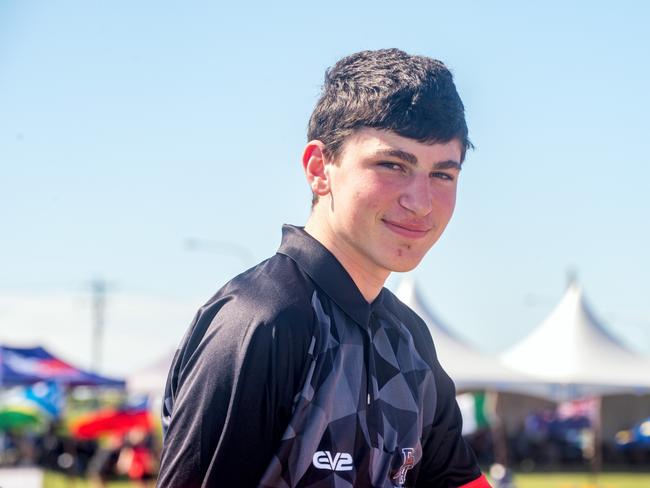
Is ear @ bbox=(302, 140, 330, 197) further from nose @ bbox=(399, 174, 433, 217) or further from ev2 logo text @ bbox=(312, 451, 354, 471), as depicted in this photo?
ev2 logo text @ bbox=(312, 451, 354, 471)

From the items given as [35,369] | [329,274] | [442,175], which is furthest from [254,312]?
[35,369]

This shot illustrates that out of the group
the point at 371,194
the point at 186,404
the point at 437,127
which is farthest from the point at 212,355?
the point at 437,127

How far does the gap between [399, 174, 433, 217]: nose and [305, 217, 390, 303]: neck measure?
198mm

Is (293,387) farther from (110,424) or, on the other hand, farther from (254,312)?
(110,424)

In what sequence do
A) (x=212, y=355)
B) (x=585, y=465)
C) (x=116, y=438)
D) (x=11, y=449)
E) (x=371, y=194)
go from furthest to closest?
(x=11, y=449)
(x=585, y=465)
(x=116, y=438)
(x=371, y=194)
(x=212, y=355)

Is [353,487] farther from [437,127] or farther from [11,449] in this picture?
[11,449]

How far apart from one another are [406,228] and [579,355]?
79.1 feet

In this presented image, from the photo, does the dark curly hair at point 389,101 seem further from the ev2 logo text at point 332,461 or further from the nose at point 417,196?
the ev2 logo text at point 332,461

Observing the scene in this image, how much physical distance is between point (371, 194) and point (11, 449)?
109 ft

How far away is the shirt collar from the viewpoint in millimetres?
2689

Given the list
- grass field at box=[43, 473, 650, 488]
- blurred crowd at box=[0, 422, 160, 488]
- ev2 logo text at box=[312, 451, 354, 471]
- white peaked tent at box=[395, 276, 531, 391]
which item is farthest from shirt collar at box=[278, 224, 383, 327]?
white peaked tent at box=[395, 276, 531, 391]

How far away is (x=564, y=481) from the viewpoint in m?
25.3

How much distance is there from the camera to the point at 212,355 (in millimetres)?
2424

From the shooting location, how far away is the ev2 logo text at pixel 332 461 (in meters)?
2.48
